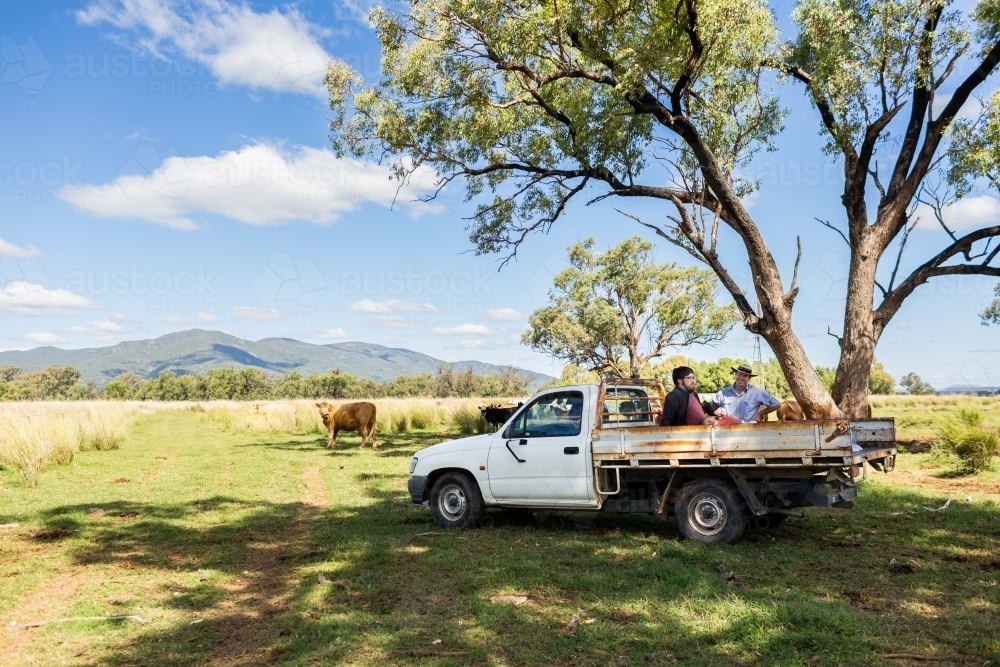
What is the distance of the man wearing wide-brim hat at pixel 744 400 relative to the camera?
10.2 meters

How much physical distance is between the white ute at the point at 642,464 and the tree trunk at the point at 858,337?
6599 millimetres

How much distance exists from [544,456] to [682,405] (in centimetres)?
183

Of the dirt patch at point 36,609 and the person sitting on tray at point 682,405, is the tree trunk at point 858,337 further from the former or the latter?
the dirt patch at point 36,609

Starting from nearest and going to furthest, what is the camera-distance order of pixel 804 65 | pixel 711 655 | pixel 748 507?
pixel 711 655 → pixel 748 507 → pixel 804 65

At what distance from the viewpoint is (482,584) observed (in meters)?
6.91

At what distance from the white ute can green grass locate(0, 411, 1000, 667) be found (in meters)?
0.45

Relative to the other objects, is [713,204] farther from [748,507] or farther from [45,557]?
[45,557]

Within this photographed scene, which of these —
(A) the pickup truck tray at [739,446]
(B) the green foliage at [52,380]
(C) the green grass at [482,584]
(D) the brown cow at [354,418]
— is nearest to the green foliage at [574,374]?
(D) the brown cow at [354,418]

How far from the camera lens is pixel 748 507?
8258 mm

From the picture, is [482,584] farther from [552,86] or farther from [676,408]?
[552,86]

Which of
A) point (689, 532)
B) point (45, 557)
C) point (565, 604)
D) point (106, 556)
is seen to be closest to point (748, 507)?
point (689, 532)

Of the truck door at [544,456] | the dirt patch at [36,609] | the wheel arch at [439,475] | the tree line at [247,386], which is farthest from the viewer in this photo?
the tree line at [247,386]

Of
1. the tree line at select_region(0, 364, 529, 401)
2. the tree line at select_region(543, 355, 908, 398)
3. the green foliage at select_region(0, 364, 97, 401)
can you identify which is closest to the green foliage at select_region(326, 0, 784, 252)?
the tree line at select_region(543, 355, 908, 398)

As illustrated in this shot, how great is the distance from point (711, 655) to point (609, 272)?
37.8 m
